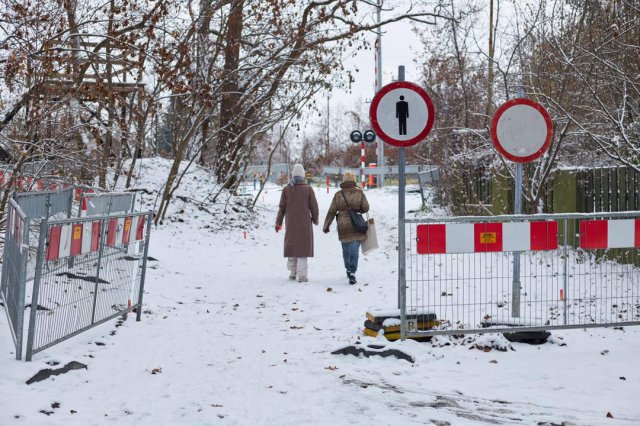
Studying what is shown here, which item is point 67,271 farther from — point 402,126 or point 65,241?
point 402,126

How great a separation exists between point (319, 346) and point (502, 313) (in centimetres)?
203

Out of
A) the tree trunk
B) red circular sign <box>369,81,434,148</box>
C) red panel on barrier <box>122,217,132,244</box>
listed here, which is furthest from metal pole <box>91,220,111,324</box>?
the tree trunk

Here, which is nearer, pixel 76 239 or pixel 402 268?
pixel 76 239

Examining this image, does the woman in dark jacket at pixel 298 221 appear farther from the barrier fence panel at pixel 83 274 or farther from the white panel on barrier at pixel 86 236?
the white panel on barrier at pixel 86 236

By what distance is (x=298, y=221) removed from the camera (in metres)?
12.2

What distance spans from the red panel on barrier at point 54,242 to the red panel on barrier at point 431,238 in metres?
3.21

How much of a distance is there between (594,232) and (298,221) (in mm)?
5596

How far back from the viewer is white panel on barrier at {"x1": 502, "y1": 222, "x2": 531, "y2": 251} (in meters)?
7.36

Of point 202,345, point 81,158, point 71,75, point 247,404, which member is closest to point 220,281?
point 81,158

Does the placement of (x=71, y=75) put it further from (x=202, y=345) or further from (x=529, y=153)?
(x=529, y=153)

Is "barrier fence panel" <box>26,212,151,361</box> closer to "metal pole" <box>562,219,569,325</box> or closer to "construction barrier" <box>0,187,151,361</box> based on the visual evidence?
"construction barrier" <box>0,187,151,361</box>

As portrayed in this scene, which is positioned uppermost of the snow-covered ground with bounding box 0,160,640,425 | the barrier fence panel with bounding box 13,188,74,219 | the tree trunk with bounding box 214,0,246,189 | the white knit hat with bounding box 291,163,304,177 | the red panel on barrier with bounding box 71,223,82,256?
the tree trunk with bounding box 214,0,246,189

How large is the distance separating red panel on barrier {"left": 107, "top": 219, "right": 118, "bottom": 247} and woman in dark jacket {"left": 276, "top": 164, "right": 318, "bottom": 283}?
4642 mm

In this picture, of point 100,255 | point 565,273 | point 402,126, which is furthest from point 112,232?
point 565,273
